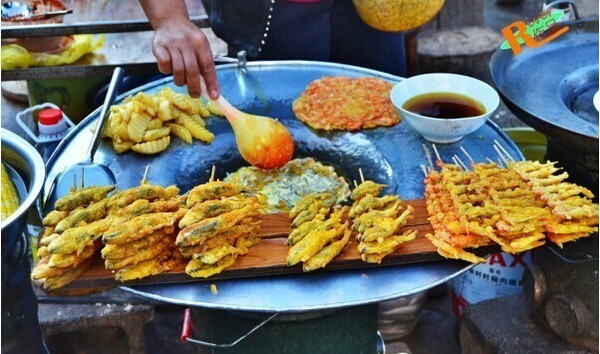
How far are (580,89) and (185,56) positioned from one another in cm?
206

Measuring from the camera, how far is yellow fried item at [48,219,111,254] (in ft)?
7.75

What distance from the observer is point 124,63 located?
439 cm

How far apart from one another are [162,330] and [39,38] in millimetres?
2080

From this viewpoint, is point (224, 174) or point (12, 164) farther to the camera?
point (224, 174)

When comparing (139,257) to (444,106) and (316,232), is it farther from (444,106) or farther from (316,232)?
(444,106)

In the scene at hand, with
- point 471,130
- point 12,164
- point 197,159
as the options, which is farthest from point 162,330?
point 471,130

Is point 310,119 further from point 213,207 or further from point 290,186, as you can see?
point 213,207

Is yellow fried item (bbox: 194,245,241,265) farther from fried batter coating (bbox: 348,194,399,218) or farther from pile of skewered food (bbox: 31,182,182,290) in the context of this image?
fried batter coating (bbox: 348,194,399,218)

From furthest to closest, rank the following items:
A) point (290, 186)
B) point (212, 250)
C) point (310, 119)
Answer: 1. point (310, 119)
2. point (290, 186)
3. point (212, 250)

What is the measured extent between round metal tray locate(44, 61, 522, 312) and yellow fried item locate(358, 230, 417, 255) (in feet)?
0.30

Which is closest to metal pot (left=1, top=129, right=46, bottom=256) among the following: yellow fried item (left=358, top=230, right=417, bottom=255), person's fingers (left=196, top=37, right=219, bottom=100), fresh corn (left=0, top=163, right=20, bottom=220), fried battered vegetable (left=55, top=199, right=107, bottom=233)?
fresh corn (left=0, top=163, right=20, bottom=220)

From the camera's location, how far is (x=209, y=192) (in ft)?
8.82

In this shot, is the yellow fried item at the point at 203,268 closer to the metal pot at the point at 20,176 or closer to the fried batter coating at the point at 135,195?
the fried batter coating at the point at 135,195

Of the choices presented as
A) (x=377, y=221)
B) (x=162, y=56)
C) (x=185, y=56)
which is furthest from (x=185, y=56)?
(x=377, y=221)
